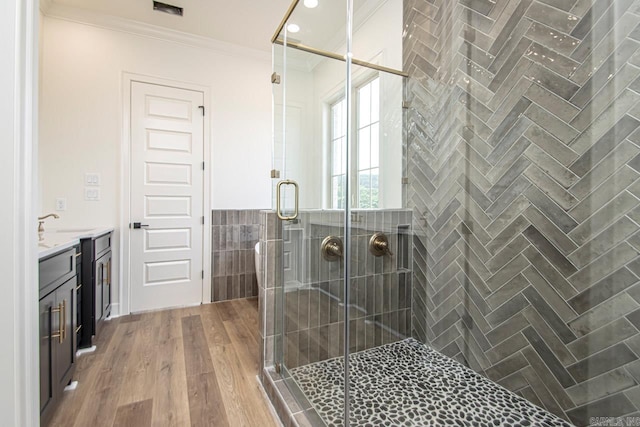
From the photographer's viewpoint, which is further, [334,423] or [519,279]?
[519,279]

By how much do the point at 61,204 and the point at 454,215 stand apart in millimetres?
3283

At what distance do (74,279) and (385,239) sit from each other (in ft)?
6.28

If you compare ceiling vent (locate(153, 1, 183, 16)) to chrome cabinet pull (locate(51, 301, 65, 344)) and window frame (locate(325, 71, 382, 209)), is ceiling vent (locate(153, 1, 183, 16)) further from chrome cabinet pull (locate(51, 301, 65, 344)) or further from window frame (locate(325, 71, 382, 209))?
chrome cabinet pull (locate(51, 301, 65, 344))

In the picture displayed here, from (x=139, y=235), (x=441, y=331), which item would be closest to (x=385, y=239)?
(x=441, y=331)

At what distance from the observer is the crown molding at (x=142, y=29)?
258 cm

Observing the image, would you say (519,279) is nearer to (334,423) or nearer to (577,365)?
(577,365)

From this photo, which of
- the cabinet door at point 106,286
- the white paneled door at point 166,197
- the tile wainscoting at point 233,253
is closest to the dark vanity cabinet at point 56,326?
the cabinet door at point 106,286

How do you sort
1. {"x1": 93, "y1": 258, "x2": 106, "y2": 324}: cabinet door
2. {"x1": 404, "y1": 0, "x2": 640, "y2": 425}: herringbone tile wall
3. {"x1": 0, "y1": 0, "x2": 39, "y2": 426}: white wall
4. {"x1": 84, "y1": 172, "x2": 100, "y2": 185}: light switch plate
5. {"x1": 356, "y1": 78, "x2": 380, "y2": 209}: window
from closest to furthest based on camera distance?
1. {"x1": 0, "y1": 0, "x2": 39, "y2": 426}: white wall
2. {"x1": 404, "y1": 0, "x2": 640, "y2": 425}: herringbone tile wall
3. {"x1": 356, "y1": 78, "x2": 380, "y2": 209}: window
4. {"x1": 93, "y1": 258, "x2": 106, "y2": 324}: cabinet door
5. {"x1": 84, "y1": 172, "x2": 100, "y2": 185}: light switch plate

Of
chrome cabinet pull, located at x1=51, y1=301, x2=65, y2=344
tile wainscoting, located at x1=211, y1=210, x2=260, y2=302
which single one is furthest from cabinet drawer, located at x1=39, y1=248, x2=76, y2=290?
tile wainscoting, located at x1=211, y1=210, x2=260, y2=302

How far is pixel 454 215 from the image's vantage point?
191 centimetres

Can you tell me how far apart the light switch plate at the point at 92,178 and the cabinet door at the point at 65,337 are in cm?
140

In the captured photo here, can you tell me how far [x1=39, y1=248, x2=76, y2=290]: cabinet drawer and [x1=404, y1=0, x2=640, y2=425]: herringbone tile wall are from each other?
209 cm

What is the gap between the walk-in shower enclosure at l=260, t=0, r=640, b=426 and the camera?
1.24 meters

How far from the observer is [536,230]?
1479mm
